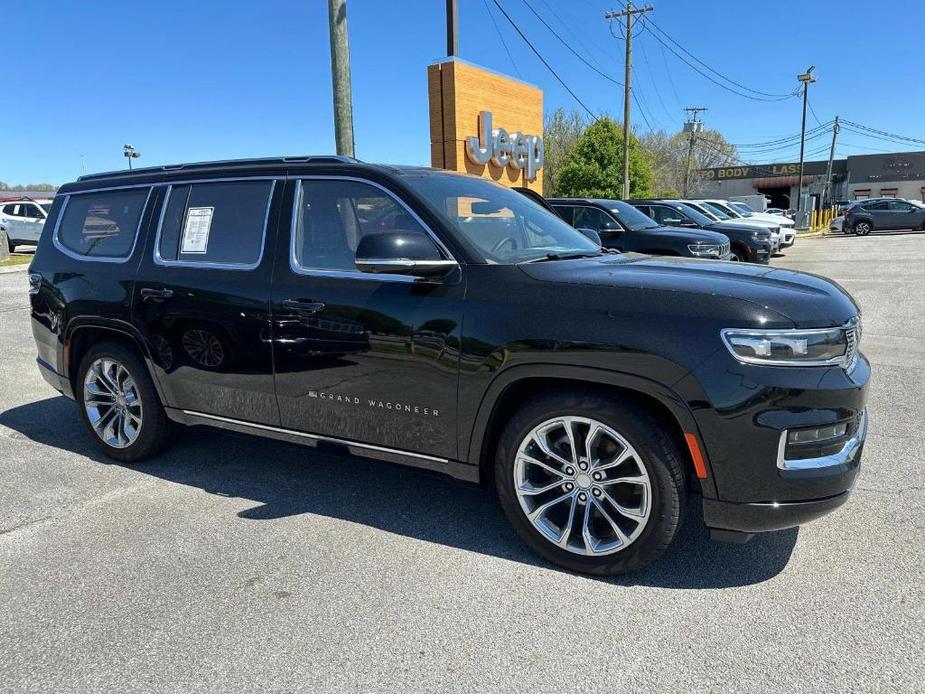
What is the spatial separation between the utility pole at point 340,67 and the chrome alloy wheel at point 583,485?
7.31 m

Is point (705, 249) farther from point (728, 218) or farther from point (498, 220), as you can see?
point (728, 218)

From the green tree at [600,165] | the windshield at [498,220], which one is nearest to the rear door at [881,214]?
the green tree at [600,165]

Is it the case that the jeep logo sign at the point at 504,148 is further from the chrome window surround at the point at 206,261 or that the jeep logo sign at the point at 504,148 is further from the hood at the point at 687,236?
the chrome window surround at the point at 206,261

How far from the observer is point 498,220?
3816 millimetres

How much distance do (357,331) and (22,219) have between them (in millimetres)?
25768

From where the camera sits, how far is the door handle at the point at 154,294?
13.3 ft

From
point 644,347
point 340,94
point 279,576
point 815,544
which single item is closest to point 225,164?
point 279,576

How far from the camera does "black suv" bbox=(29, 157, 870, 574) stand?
2715 millimetres

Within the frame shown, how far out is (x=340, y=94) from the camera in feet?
30.8

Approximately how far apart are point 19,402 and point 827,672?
21.3 ft

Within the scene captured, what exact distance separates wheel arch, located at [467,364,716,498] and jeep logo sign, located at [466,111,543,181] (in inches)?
483

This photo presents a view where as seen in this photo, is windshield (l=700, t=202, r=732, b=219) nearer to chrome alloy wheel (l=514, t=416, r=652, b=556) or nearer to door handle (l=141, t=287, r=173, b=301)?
door handle (l=141, t=287, r=173, b=301)

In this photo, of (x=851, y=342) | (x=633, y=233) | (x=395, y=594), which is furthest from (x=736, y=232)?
(x=395, y=594)

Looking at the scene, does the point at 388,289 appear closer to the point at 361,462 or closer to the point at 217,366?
the point at 217,366
